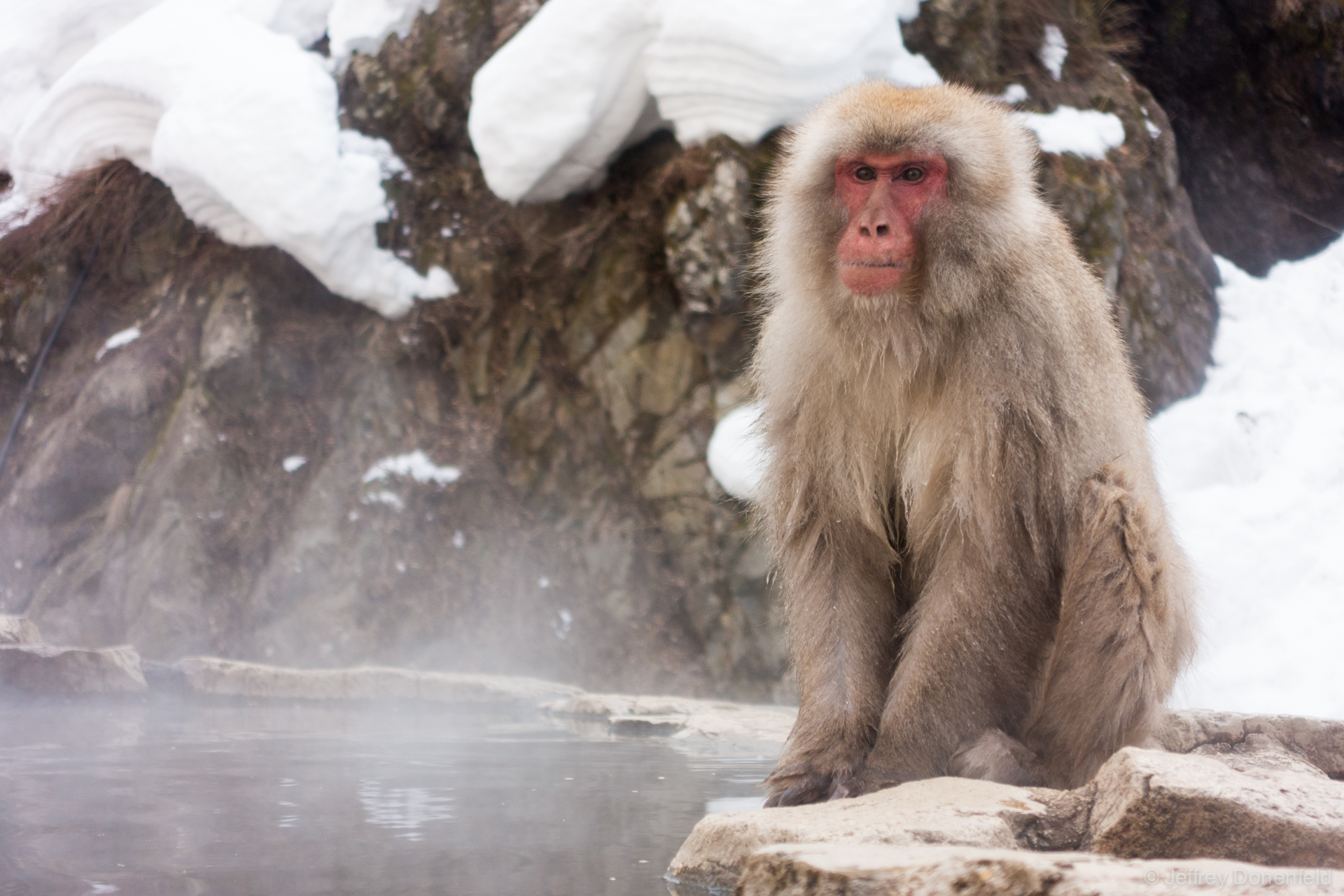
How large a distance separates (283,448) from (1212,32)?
19.2ft

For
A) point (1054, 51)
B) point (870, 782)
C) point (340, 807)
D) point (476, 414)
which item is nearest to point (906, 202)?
point (870, 782)

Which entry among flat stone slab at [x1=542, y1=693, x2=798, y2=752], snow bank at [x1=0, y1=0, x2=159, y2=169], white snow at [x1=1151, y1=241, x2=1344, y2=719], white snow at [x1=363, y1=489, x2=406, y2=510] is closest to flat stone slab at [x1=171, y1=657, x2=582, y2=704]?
flat stone slab at [x1=542, y1=693, x2=798, y2=752]

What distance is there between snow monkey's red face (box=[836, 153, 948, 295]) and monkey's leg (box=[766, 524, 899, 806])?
18.3 inches

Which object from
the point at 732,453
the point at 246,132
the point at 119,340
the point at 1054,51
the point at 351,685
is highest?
the point at 1054,51

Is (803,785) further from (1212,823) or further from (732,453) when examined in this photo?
(732,453)

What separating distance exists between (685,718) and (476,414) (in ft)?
9.11

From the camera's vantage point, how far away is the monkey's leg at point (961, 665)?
1840 millimetres

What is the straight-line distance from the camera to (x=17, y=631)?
172 inches

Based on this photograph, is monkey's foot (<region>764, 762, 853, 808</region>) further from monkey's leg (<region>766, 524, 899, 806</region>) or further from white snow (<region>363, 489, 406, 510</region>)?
white snow (<region>363, 489, 406, 510</region>)

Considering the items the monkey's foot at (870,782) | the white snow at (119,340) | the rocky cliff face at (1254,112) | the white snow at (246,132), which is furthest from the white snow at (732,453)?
the white snow at (119,340)

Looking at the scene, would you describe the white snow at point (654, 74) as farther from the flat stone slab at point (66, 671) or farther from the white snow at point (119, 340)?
the flat stone slab at point (66, 671)

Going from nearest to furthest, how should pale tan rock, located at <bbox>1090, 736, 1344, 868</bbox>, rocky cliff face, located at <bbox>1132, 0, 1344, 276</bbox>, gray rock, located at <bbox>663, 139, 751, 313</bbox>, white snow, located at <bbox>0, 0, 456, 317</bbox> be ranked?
pale tan rock, located at <bbox>1090, 736, 1344, 868</bbox>
gray rock, located at <bbox>663, 139, 751, 313</bbox>
white snow, located at <bbox>0, 0, 456, 317</bbox>
rocky cliff face, located at <bbox>1132, 0, 1344, 276</bbox>

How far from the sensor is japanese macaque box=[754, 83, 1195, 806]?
180 centimetres

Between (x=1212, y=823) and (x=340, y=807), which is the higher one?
(x=1212, y=823)
